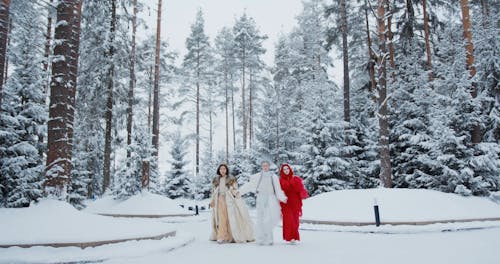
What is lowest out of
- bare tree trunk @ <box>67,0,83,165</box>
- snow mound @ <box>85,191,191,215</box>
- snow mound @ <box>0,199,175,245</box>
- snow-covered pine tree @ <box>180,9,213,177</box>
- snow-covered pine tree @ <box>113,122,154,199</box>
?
snow mound @ <box>85,191,191,215</box>

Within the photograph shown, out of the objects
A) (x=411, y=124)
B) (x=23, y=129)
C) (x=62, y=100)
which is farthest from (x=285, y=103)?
(x=62, y=100)

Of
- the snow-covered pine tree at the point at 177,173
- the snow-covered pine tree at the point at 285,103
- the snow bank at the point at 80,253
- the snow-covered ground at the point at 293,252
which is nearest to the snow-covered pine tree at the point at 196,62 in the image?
the snow-covered pine tree at the point at 177,173

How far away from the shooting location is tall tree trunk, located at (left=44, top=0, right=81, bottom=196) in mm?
8580

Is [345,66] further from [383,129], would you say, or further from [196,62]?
[196,62]

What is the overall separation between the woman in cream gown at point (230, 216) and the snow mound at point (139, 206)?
1023 centimetres

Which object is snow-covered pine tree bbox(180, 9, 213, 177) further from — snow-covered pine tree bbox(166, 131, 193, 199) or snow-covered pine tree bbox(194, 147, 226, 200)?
snow-covered pine tree bbox(166, 131, 193, 199)

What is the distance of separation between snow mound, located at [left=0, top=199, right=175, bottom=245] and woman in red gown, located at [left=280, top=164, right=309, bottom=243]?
3.10 metres

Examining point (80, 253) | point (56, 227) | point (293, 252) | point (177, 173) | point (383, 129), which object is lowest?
point (293, 252)

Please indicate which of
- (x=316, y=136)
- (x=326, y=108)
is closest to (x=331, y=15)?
(x=326, y=108)

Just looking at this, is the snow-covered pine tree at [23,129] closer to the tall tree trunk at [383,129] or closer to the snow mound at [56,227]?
the snow mound at [56,227]

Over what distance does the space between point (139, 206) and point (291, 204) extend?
483 inches

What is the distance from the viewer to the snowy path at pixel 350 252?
21.5 ft

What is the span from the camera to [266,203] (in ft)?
31.5

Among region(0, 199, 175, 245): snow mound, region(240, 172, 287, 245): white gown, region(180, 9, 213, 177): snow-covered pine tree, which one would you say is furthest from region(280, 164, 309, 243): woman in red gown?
region(180, 9, 213, 177): snow-covered pine tree
